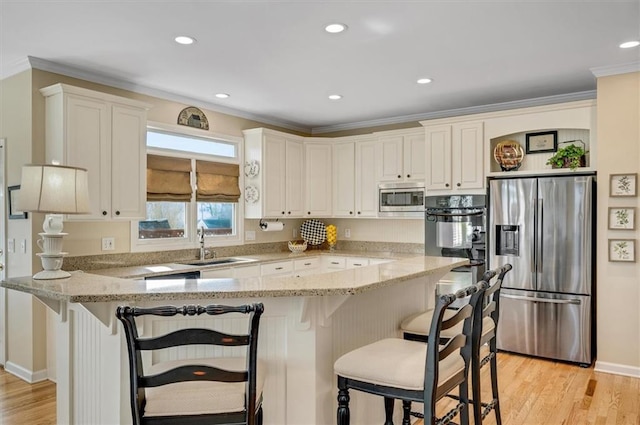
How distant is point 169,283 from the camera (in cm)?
217

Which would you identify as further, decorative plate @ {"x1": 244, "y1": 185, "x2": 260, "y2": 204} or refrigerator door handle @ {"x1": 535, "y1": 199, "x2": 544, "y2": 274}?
decorative plate @ {"x1": 244, "y1": 185, "x2": 260, "y2": 204}

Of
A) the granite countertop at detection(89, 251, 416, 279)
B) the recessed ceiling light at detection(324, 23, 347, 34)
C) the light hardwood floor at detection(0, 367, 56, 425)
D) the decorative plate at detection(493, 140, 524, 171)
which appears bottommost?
the light hardwood floor at detection(0, 367, 56, 425)

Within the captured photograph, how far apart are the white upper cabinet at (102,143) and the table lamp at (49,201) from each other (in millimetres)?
1133

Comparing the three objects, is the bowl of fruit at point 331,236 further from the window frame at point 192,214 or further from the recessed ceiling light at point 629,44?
the recessed ceiling light at point 629,44

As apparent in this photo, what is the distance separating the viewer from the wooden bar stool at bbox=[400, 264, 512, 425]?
2.15m

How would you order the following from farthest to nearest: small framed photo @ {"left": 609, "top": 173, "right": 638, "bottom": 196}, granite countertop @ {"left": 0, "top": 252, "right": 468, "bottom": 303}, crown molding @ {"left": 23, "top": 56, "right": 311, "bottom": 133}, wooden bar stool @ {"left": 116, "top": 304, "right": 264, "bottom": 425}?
1. small framed photo @ {"left": 609, "top": 173, "right": 638, "bottom": 196}
2. crown molding @ {"left": 23, "top": 56, "right": 311, "bottom": 133}
3. granite countertop @ {"left": 0, "top": 252, "right": 468, "bottom": 303}
4. wooden bar stool @ {"left": 116, "top": 304, "right": 264, "bottom": 425}

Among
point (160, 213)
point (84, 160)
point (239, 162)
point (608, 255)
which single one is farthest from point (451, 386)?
point (239, 162)

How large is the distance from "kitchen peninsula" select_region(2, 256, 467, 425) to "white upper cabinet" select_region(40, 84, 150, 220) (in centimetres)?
139

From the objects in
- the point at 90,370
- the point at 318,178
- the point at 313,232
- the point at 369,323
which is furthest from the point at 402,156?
the point at 90,370

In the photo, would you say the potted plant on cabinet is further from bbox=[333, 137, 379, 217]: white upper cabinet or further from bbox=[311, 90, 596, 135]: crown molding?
bbox=[333, 137, 379, 217]: white upper cabinet

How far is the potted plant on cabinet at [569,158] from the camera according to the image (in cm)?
411

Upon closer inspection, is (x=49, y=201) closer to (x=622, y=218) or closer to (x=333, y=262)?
(x=333, y=262)

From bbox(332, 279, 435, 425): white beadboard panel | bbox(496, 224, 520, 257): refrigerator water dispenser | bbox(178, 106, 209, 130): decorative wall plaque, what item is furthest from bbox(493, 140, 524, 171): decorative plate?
bbox(178, 106, 209, 130): decorative wall plaque

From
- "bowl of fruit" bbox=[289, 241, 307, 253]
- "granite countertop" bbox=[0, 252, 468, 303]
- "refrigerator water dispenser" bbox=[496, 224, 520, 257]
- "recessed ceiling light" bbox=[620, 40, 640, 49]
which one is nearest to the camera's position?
"granite countertop" bbox=[0, 252, 468, 303]
